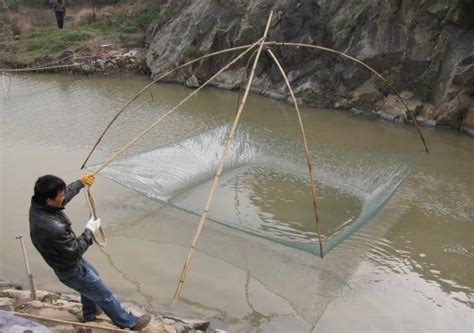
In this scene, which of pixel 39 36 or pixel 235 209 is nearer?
pixel 235 209

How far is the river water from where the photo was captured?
3.83m

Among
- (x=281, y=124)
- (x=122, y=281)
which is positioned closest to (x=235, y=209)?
(x=122, y=281)

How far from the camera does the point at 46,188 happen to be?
2.58m

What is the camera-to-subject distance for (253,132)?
6.29 m

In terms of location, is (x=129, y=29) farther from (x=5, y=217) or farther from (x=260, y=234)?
(x=260, y=234)

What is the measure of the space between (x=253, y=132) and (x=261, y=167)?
515 mm

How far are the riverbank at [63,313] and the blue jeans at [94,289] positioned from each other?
0.09 meters

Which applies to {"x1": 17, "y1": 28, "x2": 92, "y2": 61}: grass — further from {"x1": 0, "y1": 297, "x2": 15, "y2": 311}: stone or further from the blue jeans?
the blue jeans

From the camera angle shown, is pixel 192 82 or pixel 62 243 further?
pixel 192 82

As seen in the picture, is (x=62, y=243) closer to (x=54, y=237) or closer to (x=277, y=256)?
(x=54, y=237)

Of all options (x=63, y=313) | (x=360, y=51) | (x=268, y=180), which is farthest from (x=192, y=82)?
(x=63, y=313)

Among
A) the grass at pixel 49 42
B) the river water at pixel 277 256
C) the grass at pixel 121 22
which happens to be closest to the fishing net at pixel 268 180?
the river water at pixel 277 256

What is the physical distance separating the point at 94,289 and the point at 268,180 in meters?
3.24

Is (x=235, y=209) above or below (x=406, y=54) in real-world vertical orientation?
below
